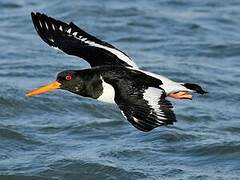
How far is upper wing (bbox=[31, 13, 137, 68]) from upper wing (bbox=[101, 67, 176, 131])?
688mm

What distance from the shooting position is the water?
9.37 meters

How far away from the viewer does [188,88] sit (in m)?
8.02

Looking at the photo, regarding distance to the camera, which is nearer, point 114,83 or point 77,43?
point 114,83

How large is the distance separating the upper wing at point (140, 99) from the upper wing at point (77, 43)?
69cm

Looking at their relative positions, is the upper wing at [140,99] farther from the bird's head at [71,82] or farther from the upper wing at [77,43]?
the upper wing at [77,43]

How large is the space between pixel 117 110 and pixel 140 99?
363 centimetres

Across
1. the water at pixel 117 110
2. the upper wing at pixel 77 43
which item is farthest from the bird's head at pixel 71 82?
the water at pixel 117 110

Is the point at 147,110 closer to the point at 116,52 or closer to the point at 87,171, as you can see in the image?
the point at 116,52

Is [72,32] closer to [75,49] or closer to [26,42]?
[75,49]

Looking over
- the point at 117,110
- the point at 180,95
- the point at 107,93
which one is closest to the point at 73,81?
the point at 107,93

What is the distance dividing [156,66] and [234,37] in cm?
244

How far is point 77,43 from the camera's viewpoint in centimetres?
902

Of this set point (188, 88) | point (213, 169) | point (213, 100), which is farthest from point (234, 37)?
point (188, 88)

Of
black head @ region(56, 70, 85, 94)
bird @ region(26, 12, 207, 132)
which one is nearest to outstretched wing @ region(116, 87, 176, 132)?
bird @ region(26, 12, 207, 132)
